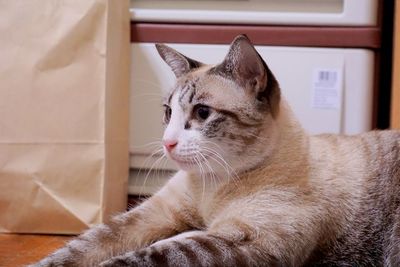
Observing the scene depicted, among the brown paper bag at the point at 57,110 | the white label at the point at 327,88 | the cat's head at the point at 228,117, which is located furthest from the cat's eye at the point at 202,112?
the white label at the point at 327,88

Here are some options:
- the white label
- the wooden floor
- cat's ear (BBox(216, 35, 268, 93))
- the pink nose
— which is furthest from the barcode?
the wooden floor

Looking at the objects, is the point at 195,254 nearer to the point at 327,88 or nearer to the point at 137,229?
the point at 137,229

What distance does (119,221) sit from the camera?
138cm

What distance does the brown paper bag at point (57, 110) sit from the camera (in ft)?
5.21

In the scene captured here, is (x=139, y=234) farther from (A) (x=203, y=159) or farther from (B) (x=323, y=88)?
(B) (x=323, y=88)

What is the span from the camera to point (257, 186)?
4.26ft

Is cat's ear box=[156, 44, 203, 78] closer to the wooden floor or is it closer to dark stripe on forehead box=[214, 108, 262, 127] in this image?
dark stripe on forehead box=[214, 108, 262, 127]

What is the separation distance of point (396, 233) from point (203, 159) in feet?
1.34

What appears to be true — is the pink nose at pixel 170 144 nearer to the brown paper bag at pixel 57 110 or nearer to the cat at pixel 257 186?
the cat at pixel 257 186

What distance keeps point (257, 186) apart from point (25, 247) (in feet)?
1.95

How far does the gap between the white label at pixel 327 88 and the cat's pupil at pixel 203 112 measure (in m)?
0.51

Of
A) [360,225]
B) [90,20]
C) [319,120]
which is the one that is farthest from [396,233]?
[90,20]

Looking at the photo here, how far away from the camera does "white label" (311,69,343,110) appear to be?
1.70 metres

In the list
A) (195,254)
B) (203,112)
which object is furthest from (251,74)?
(195,254)
